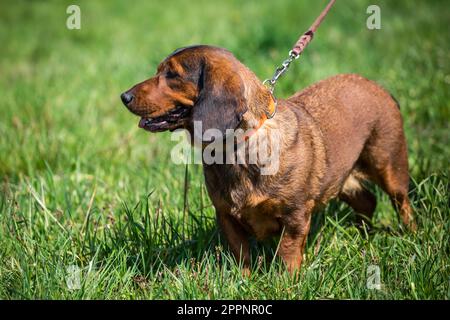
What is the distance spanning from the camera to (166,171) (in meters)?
4.90

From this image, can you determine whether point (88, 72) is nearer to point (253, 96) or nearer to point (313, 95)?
point (313, 95)

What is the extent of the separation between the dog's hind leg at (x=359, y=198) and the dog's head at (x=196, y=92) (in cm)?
134

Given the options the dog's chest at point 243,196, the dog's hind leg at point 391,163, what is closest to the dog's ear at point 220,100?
the dog's chest at point 243,196

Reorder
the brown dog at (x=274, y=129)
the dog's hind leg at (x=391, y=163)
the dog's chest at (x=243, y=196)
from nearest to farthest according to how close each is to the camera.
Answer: the brown dog at (x=274, y=129) < the dog's chest at (x=243, y=196) < the dog's hind leg at (x=391, y=163)

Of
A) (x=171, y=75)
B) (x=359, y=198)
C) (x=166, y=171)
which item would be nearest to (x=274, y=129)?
(x=171, y=75)

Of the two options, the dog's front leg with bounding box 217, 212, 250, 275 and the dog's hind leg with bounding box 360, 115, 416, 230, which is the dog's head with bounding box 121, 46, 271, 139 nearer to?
the dog's front leg with bounding box 217, 212, 250, 275

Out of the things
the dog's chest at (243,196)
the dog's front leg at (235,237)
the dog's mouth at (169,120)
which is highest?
the dog's mouth at (169,120)

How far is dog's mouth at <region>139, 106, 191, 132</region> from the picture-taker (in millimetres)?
3299

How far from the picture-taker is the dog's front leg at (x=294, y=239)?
3.46m

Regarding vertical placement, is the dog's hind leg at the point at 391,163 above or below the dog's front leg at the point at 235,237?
above

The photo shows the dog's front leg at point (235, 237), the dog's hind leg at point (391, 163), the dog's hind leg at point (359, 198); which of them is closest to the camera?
the dog's front leg at point (235, 237)

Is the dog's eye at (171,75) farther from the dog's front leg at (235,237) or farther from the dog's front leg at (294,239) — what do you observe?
the dog's front leg at (294,239)

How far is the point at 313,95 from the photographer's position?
158 inches
